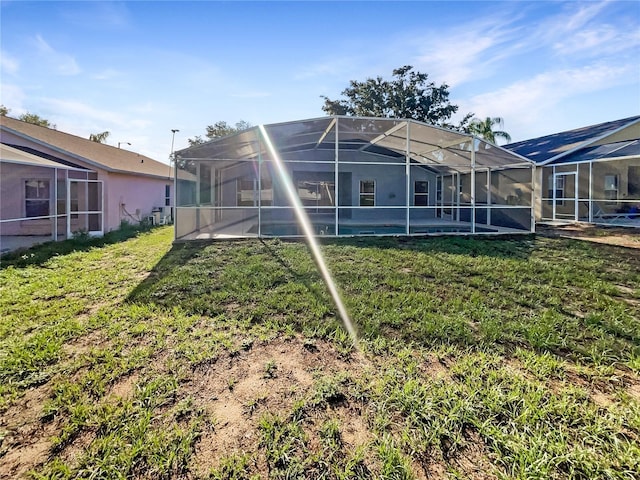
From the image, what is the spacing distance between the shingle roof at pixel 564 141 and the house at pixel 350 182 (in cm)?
401

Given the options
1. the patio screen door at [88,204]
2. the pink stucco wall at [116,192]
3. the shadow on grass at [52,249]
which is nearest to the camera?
the shadow on grass at [52,249]

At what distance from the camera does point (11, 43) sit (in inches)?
331

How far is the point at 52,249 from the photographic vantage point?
842 cm

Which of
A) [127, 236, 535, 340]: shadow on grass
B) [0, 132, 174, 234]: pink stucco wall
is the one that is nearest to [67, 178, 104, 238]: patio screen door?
[0, 132, 174, 234]: pink stucco wall

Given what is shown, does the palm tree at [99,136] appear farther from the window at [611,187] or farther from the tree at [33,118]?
the window at [611,187]

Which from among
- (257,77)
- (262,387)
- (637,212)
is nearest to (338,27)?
(257,77)

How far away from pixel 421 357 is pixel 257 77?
9840mm

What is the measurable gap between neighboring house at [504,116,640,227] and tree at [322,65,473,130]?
1258cm

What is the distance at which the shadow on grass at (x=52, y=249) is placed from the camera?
23.2 ft

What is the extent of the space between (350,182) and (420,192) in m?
3.72

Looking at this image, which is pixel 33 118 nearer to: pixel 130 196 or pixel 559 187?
pixel 130 196

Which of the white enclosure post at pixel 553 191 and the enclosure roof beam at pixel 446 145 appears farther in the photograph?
the white enclosure post at pixel 553 191

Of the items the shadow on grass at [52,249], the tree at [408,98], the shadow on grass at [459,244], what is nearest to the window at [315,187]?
the shadow on grass at [459,244]

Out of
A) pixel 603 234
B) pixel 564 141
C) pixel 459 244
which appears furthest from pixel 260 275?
pixel 564 141
